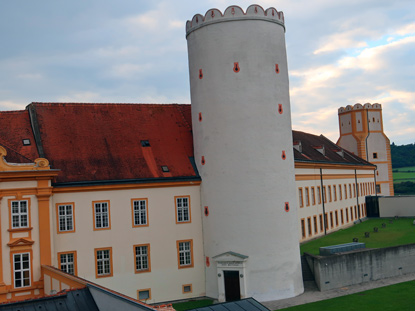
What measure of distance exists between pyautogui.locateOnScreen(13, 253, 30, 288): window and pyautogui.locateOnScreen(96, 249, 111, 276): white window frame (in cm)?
422

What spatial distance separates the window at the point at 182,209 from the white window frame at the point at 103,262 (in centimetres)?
496

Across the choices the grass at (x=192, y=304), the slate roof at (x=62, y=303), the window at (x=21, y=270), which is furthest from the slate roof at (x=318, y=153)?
the slate roof at (x=62, y=303)

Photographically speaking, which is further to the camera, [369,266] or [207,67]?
[369,266]

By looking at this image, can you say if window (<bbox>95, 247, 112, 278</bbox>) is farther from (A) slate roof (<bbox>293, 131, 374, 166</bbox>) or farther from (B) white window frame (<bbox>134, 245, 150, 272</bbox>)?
(A) slate roof (<bbox>293, 131, 374, 166</bbox>)

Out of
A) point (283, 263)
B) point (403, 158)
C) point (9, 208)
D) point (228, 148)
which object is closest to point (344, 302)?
point (283, 263)

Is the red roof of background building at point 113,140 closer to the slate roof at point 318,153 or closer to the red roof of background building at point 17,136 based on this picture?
the red roof of background building at point 17,136

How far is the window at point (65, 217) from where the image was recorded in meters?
30.3

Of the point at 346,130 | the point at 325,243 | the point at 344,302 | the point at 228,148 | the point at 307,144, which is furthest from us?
the point at 346,130

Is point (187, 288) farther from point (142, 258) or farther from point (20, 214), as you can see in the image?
point (20, 214)

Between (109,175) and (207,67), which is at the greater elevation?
(207,67)

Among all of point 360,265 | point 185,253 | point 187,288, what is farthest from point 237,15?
point 360,265

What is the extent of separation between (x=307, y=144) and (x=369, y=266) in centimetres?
2466

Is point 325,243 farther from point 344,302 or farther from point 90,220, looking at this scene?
point 90,220

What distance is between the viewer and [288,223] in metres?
32.7
